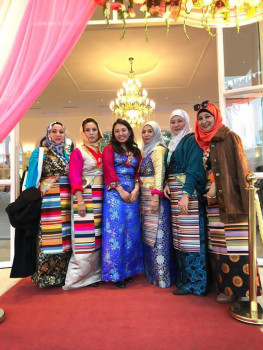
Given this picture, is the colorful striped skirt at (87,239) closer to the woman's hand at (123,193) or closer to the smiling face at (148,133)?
the woman's hand at (123,193)

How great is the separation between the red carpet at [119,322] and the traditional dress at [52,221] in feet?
0.55

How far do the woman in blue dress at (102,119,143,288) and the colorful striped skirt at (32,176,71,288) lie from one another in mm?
343

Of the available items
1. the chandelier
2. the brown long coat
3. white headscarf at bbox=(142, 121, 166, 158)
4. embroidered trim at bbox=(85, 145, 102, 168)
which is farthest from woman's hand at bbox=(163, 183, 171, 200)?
the chandelier

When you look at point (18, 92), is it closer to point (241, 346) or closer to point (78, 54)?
point (241, 346)

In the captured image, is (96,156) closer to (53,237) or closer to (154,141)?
(154,141)

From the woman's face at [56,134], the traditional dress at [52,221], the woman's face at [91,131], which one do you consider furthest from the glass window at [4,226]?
the woman's face at [91,131]

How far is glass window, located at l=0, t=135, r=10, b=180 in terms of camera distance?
313 cm

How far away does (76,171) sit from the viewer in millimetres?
→ 2412

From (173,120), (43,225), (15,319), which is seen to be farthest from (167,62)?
(15,319)

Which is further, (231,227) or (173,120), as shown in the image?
(173,120)

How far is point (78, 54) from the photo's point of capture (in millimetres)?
5312

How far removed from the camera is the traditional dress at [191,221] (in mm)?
2104

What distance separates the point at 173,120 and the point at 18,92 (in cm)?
122

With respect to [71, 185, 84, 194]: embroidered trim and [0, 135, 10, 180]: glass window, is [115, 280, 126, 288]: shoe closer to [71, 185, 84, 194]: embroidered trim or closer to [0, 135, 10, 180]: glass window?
[71, 185, 84, 194]: embroidered trim
